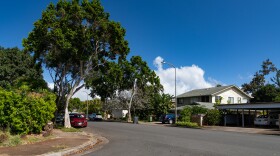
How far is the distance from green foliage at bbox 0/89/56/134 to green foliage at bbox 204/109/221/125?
80.3ft

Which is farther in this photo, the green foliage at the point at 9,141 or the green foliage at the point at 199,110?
the green foliage at the point at 199,110

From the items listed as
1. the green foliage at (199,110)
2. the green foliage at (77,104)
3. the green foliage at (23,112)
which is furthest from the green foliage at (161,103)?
the green foliage at (77,104)

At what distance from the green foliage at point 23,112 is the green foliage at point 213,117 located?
80.3 ft

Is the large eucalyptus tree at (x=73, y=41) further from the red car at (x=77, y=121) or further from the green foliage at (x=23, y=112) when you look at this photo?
the green foliage at (x=23, y=112)

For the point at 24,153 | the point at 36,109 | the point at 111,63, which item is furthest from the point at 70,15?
the point at 24,153

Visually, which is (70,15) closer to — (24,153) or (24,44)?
(24,44)

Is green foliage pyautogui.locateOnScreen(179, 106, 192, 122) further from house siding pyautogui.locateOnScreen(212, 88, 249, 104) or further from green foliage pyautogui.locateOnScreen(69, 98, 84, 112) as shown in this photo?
green foliage pyautogui.locateOnScreen(69, 98, 84, 112)

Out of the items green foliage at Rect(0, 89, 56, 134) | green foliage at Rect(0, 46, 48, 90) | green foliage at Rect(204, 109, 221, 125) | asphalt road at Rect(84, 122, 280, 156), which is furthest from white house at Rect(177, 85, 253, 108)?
green foliage at Rect(0, 89, 56, 134)

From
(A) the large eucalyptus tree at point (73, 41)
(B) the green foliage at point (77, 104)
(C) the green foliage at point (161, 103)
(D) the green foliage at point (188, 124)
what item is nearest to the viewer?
(A) the large eucalyptus tree at point (73, 41)

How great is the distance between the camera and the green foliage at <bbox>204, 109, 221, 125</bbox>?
1526 inches

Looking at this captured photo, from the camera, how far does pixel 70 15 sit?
26703 mm

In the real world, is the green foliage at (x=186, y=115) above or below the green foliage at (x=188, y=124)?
above

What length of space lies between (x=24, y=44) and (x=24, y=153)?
17092 millimetres

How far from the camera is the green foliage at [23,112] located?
15.9 meters
